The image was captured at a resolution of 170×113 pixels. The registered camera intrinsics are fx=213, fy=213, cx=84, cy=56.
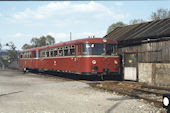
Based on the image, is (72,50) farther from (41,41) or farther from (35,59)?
(41,41)

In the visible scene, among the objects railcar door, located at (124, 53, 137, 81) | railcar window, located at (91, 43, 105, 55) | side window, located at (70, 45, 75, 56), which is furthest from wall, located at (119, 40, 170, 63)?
side window, located at (70, 45, 75, 56)

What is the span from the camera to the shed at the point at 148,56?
501 inches

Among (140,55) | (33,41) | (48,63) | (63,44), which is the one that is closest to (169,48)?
(140,55)

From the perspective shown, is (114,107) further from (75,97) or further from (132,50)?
(132,50)

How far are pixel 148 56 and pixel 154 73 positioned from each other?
1.41 metres

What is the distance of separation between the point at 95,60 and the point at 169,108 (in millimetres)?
10862

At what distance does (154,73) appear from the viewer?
521 inches

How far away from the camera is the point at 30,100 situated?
351 inches

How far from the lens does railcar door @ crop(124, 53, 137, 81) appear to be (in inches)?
611

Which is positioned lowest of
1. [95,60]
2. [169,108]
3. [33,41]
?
[169,108]

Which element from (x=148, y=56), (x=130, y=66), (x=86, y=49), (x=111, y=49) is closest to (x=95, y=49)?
(x=86, y=49)

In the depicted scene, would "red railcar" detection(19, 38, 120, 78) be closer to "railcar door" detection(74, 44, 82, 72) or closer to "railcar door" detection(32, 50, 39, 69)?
"railcar door" detection(74, 44, 82, 72)

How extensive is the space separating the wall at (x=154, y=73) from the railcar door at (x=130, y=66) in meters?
0.89

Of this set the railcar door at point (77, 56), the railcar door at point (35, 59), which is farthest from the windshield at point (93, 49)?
the railcar door at point (35, 59)
